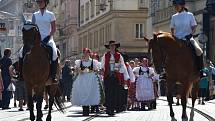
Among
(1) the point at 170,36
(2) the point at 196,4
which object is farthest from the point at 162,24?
(1) the point at 170,36

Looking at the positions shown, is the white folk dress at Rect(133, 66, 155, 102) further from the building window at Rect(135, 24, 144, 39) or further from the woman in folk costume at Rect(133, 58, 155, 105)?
the building window at Rect(135, 24, 144, 39)

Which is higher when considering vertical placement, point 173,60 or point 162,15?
point 162,15

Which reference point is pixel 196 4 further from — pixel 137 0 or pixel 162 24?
pixel 137 0

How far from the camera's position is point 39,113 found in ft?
44.5

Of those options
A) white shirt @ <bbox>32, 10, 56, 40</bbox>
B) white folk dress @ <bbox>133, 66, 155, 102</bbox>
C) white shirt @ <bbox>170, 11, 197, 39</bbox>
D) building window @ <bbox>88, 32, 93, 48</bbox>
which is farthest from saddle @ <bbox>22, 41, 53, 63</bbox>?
building window @ <bbox>88, 32, 93, 48</bbox>

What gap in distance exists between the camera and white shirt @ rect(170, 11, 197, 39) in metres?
14.9

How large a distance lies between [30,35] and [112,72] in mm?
6820

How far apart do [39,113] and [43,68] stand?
91 centimetres

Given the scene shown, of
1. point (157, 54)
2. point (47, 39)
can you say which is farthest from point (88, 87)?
point (157, 54)

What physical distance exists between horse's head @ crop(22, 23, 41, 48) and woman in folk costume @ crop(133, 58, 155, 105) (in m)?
11.4

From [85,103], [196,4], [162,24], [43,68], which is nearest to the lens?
[43,68]

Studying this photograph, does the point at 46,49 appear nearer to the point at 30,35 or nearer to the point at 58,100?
Answer: the point at 30,35

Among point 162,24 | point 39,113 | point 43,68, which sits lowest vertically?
point 39,113

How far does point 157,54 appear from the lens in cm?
1379
